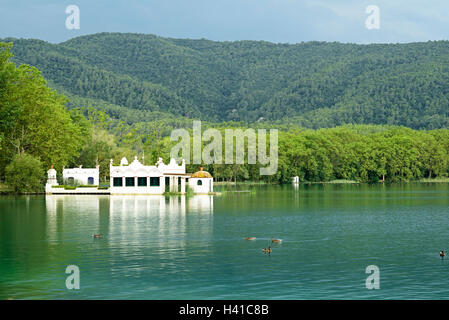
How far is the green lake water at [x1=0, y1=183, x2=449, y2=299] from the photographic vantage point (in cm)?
2134

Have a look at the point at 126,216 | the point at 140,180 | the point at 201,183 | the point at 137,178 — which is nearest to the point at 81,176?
the point at 137,178

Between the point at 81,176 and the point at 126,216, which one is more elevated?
the point at 81,176

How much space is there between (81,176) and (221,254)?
5654 cm

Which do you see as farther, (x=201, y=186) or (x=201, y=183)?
(x=201, y=183)

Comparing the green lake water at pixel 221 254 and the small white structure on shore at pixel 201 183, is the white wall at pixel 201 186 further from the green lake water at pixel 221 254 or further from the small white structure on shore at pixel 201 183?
the green lake water at pixel 221 254

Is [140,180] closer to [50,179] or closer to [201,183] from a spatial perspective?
[201,183]

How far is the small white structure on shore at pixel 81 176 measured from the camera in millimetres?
81188

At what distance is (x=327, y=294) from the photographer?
811 inches

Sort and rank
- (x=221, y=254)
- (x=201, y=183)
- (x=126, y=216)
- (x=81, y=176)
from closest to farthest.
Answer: (x=221, y=254), (x=126, y=216), (x=201, y=183), (x=81, y=176)

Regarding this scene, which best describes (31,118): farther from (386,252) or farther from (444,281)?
(444,281)

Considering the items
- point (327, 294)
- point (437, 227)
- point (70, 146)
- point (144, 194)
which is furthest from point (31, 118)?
point (327, 294)

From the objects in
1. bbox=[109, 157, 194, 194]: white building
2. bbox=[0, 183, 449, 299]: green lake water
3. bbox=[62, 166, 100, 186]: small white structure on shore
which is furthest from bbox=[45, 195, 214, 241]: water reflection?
bbox=[62, 166, 100, 186]: small white structure on shore

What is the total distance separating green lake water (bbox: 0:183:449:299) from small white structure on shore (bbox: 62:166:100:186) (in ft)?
99.8

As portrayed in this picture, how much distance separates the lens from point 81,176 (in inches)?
3238
